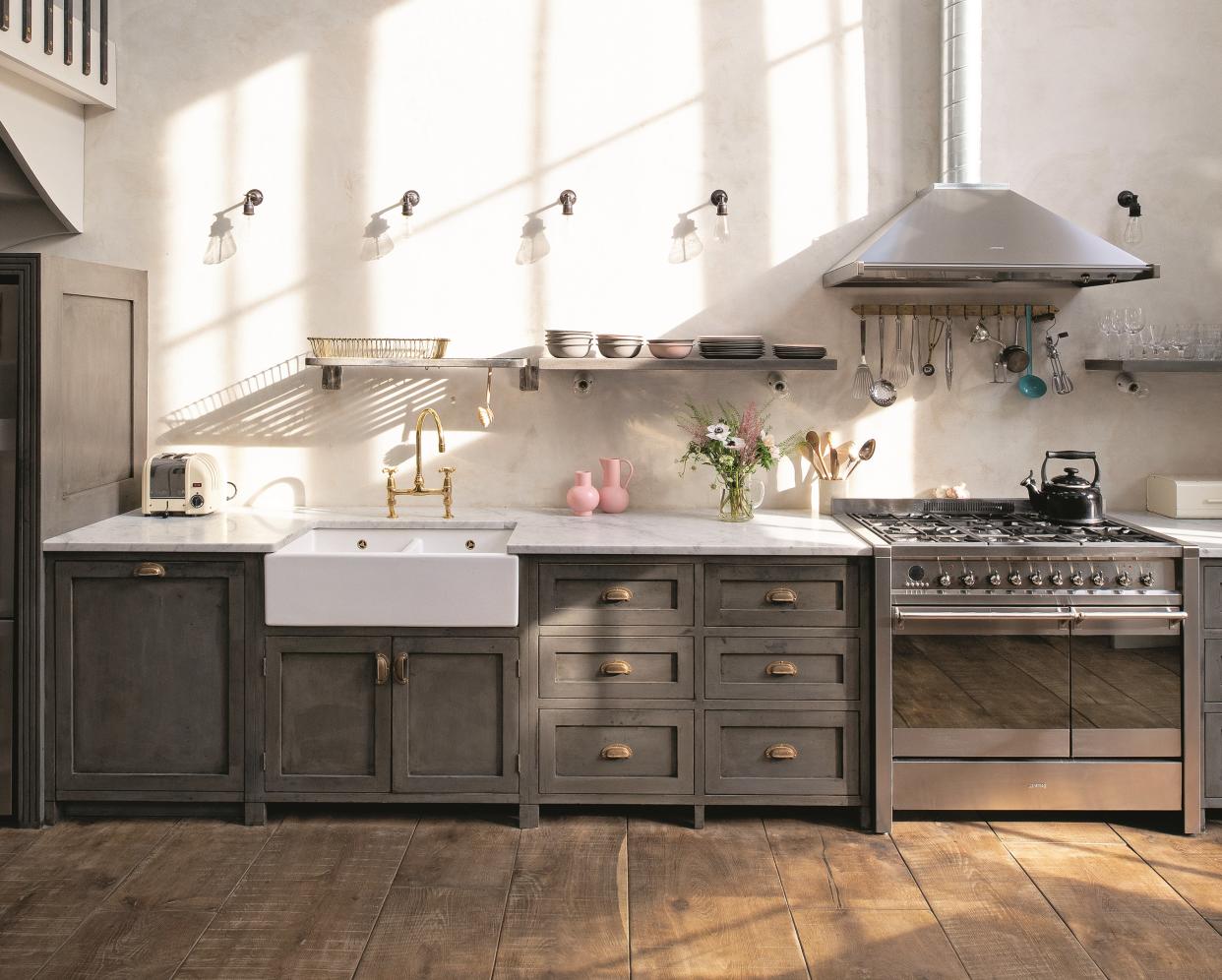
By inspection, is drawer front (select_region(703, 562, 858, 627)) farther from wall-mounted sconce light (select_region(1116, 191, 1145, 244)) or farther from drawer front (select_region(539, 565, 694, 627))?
wall-mounted sconce light (select_region(1116, 191, 1145, 244))

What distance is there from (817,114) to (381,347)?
1782mm

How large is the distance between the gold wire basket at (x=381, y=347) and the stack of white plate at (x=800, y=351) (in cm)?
115

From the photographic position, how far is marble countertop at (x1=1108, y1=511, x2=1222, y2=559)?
11.3ft

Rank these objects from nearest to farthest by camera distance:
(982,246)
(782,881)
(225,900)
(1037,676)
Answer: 1. (225,900)
2. (782,881)
3. (1037,676)
4. (982,246)

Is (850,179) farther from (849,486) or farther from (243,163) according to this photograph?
(243,163)

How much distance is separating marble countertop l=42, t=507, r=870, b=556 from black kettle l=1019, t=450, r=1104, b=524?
709mm

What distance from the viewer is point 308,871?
10.4 ft

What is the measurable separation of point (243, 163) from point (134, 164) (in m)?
0.39

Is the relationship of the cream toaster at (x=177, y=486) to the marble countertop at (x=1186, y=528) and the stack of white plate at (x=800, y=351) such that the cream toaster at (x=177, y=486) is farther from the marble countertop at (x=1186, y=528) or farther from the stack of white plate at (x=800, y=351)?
the marble countertop at (x=1186, y=528)

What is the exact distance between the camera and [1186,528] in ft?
12.3

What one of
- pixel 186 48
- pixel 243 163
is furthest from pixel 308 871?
pixel 186 48

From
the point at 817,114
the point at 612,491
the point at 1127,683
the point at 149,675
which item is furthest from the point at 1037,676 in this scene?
the point at 149,675

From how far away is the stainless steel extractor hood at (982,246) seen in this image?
359 cm

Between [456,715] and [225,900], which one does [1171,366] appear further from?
[225,900]
